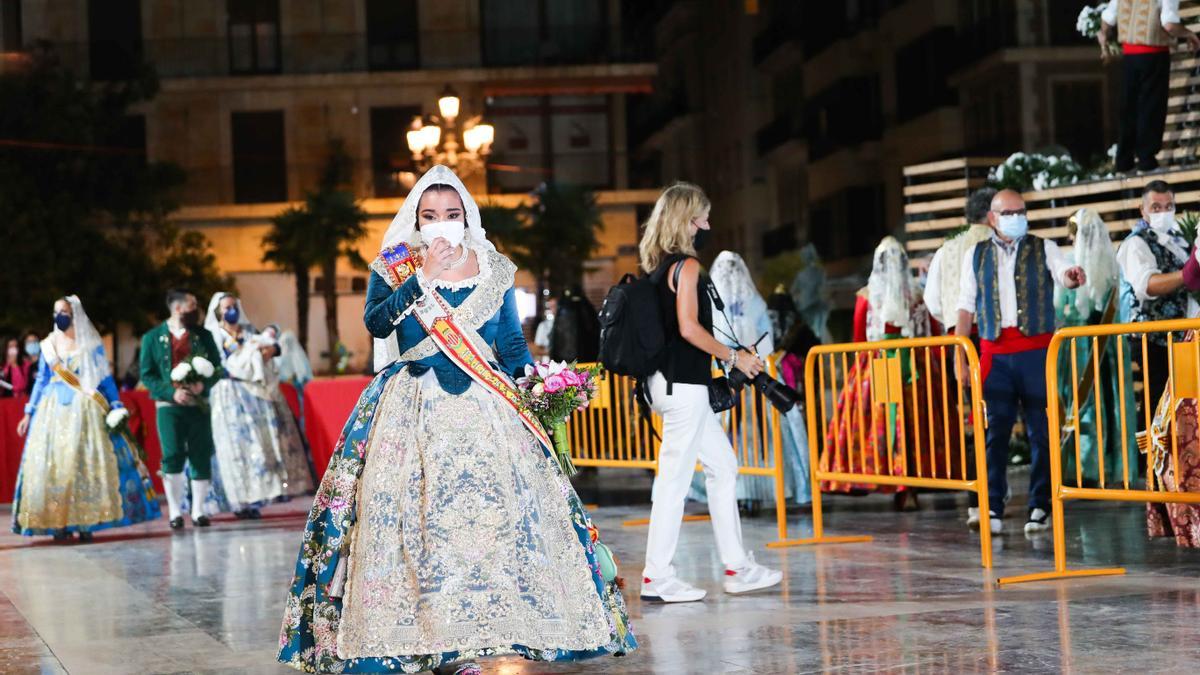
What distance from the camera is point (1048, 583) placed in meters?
8.16

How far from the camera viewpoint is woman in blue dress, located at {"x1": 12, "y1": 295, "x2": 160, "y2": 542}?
13234 millimetres

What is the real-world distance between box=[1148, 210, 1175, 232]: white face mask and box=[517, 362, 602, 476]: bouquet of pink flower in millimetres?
4861

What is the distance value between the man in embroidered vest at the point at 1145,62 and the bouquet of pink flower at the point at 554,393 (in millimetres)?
9317

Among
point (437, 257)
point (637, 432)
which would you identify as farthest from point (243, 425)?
point (437, 257)

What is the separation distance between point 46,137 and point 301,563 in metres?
31.2

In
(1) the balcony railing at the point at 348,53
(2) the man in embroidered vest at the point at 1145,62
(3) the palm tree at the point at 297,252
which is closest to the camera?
(2) the man in embroidered vest at the point at 1145,62

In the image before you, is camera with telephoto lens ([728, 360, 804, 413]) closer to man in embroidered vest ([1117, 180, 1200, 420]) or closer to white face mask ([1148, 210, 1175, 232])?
man in embroidered vest ([1117, 180, 1200, 420])

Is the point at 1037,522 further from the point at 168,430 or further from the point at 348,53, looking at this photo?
the point at 348,53

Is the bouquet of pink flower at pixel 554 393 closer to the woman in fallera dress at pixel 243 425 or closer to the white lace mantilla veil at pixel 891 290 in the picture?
the white lace mantilla veil at pixel 891 290

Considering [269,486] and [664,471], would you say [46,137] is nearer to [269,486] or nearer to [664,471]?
[269,486]

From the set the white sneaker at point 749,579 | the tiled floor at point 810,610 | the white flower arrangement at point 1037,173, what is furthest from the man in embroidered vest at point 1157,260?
the white flower arrangement at point 1037,173

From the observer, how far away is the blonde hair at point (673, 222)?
8.20m

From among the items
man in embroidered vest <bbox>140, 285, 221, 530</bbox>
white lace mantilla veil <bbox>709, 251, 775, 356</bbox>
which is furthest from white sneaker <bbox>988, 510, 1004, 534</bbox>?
man in embroidered vest <bbox>140, 285, 221, 530</bbox>

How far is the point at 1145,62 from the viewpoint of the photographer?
14555 mm
